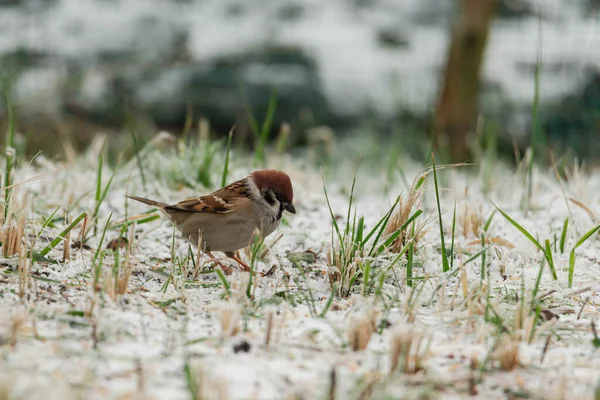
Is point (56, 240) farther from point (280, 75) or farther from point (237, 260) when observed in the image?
point (280, 75)

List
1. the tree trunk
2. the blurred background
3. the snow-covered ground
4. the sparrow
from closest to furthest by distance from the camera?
the snow-covered ground
the sparrow
the tree trunk
the blurred background

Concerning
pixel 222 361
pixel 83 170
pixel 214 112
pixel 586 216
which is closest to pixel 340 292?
pixel 222 361

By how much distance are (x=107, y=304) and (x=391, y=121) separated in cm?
567

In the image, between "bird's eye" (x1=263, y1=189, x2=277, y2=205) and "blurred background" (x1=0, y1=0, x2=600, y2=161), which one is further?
"blurred background" (x1=0, y1=0, x2=600, y2=161)

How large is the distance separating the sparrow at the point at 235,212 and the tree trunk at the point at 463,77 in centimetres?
346

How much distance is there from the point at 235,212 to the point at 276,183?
25 cm

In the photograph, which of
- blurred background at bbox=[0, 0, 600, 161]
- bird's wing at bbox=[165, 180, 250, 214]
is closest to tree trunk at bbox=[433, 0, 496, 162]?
blurred background at bbox=[0, 0, 600, 161]

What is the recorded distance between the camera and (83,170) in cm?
469

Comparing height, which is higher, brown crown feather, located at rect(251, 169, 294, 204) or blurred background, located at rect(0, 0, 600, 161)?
blurred background, located at rect(0, 0, 600, 161)

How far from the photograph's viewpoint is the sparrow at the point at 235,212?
10.8 ft

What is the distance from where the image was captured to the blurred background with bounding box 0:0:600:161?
713 cm

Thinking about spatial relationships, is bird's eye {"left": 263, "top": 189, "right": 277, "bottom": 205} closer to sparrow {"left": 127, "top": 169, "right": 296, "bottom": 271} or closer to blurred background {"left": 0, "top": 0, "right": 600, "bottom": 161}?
sparrow {"left": 127, "top": 169, "right": 296, "bottom": 271}

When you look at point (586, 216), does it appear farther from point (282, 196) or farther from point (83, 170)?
point (83, 170)

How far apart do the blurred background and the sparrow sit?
3671 mm
